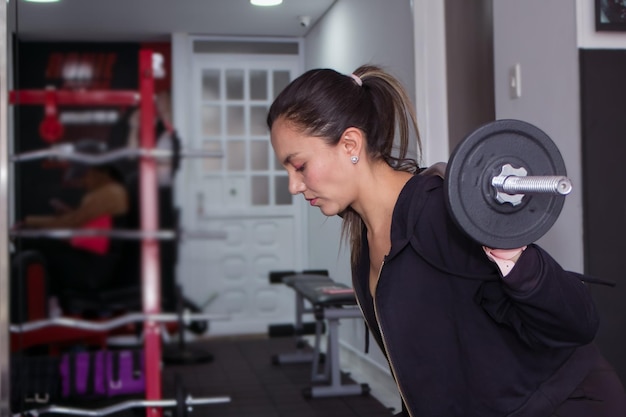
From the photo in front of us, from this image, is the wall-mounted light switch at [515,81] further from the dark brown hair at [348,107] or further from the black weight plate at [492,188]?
the black weight plate at [492,188]

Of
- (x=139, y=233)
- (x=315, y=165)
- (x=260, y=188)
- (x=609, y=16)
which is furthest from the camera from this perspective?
(x=260, y=188)

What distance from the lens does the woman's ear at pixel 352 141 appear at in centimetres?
124

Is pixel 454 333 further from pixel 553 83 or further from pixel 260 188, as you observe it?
pixel 260 188

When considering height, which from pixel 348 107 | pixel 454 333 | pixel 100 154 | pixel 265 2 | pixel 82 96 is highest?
pixel 265 2

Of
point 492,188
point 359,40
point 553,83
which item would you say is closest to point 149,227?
point 359,40

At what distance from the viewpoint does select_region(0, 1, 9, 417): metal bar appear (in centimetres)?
223

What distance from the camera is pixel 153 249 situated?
3.23 meters

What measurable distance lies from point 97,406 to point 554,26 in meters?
2.55

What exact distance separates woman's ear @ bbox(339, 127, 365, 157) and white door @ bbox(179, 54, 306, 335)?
2.05 m

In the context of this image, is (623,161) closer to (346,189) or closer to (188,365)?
(346,189)

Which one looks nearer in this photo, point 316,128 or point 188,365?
point 316,128

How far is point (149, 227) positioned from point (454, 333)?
2.23 m

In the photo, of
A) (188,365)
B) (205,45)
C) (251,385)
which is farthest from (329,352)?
(205,45)

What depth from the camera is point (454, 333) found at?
1.14m
